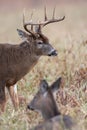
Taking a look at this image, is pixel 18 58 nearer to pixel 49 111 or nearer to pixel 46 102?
pixel 46 102

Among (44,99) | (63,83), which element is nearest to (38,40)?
(63,83)

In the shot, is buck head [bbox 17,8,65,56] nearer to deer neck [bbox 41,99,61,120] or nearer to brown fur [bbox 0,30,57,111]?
brown fur [bbox 0,30,57,111]

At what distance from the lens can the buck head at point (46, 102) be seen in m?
8.87

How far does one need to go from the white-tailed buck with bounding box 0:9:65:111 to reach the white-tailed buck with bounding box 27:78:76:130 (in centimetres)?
258

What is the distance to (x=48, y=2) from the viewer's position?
95.1 ft

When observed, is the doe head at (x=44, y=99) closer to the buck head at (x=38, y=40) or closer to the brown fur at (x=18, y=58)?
the brown fur at (x=18, y=58)

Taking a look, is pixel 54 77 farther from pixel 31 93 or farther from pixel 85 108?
pixel 85 108

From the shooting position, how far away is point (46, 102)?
29.5 ft

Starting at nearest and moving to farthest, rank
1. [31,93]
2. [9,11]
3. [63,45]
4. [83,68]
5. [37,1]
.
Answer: [31,93] < [83,68] < [63,45] < [9,11] < [37,1]

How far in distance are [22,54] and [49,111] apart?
134 inches

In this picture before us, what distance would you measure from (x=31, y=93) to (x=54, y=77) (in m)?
1.22

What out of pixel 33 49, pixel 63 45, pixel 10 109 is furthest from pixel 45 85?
pixel 63 45

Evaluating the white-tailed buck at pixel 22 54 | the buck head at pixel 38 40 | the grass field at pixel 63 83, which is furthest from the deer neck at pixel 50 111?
the buck head at pixel 38 40

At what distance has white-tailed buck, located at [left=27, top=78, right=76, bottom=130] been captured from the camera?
8.50 meters
